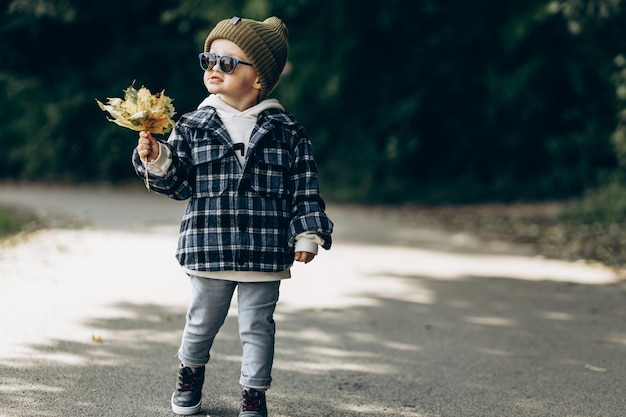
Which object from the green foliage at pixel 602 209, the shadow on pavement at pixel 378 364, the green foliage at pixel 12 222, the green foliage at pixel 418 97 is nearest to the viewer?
the shadow on pavement at pixel 378 364

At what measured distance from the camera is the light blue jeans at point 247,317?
3.49m

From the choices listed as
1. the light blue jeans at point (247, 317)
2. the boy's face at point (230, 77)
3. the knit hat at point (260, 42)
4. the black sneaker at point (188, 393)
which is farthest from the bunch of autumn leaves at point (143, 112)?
the black sneaker at point (188, 393)

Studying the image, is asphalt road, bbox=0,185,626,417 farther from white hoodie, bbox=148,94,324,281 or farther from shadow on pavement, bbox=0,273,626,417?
white hoodie, bbox=148,94,324,281

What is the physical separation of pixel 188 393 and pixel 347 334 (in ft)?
5.71

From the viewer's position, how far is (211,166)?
3.50 m

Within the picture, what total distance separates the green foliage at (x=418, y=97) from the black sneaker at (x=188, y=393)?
1075cm

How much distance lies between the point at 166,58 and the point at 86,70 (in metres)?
1.57

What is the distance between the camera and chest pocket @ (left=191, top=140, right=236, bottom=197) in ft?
11.4

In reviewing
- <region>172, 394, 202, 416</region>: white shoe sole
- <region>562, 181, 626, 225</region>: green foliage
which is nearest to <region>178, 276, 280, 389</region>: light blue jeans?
<region>172, 394, 202, 416</region>: white shoe sole

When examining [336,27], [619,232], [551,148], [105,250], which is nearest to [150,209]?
[105,250]

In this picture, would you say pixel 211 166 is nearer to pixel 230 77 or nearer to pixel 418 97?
pixel 230 77

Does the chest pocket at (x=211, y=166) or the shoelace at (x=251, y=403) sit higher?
the chest pocket at (x=211, y=166)

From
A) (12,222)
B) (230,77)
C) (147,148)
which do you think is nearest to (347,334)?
(230,77)

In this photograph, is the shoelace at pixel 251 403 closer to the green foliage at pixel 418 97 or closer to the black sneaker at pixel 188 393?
the black sneaker at pixel 188 393
